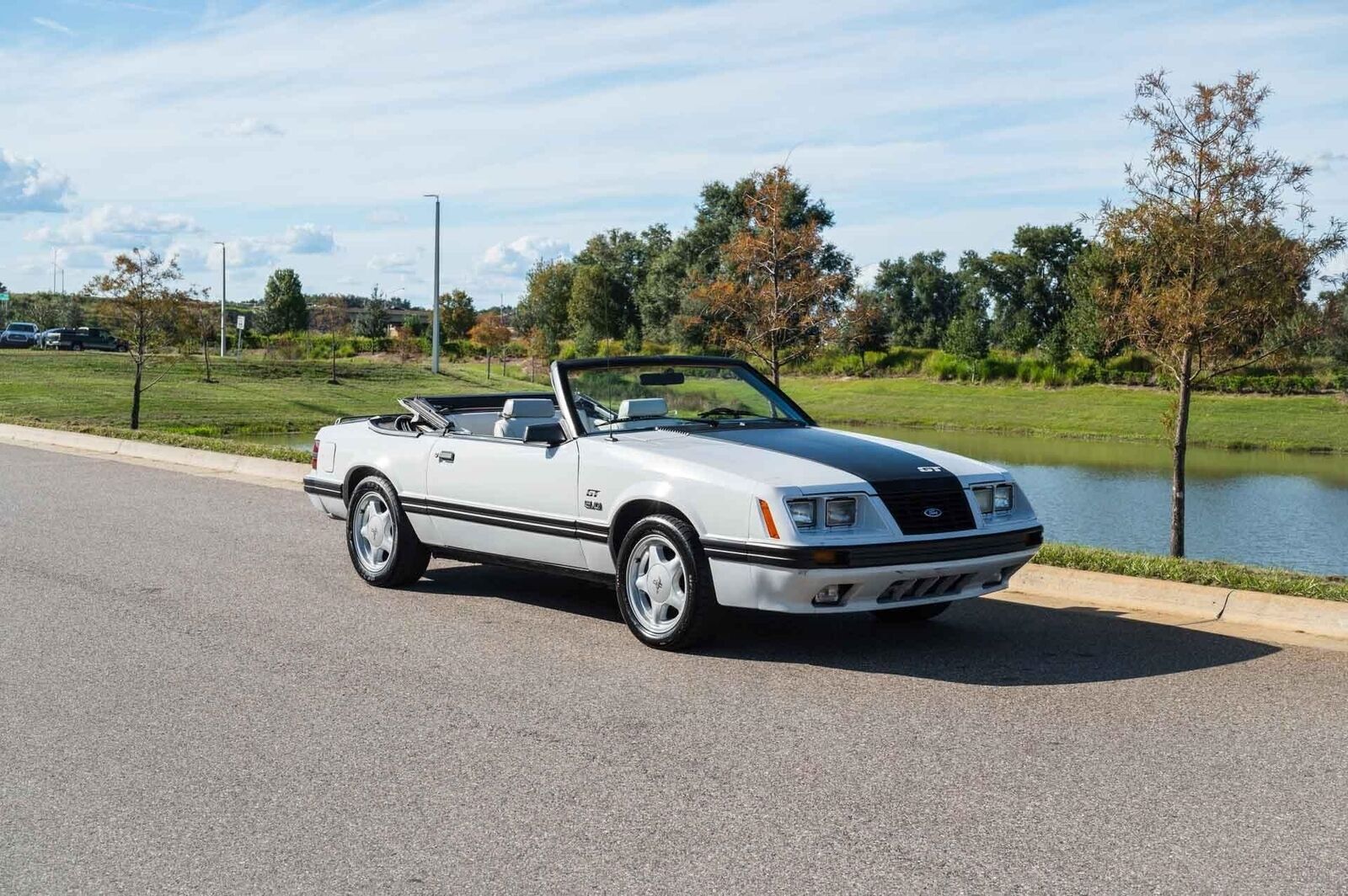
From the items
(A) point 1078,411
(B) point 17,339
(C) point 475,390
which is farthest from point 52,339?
(A) point 1078,411

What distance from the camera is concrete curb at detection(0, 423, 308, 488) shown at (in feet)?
54.6

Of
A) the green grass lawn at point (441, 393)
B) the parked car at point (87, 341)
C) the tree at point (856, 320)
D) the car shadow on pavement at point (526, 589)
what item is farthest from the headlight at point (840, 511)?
the parked car at point (87, 341)

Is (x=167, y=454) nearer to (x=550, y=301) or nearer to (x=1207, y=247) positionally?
(x=1207, y=247)

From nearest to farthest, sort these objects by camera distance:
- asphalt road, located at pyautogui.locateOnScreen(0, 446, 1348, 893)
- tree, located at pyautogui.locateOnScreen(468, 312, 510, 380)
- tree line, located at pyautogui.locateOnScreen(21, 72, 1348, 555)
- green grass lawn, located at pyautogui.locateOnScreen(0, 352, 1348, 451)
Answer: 1. asphalt road, located at pyautogui.locateOnScreen(0, 446, 1348, 893)
2. tree line, located at pyautogui.locateOnScreen(21, 72, 1348, 555)
3. green grass lawn, located at pyautogui.locateOnScreen(0, 352, 1348, 451)
4. tree, located at pyautogui.locateOnScreen(468, 312, 510, 380)

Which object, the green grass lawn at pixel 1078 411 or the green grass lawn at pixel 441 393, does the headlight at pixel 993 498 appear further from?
the green grass lawn at pixel 1078 411

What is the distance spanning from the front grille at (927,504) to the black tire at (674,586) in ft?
3.25

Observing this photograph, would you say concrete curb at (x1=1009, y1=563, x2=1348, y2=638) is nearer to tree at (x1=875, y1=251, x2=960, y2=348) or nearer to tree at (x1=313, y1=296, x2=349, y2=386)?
tree at (x1=313, y1=296, x2=349, y2=386)

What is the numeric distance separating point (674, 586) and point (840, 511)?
3.23 ft

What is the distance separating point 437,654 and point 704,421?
2.20m

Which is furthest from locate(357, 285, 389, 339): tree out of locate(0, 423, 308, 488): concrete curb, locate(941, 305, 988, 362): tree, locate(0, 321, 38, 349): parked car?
locate(0, 423, 308, 488): concrete curb

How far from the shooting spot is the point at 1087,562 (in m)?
9.23

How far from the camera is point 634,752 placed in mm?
5395

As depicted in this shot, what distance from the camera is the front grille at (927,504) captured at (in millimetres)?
6895

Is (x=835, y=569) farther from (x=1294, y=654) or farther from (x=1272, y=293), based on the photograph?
(x=1272, y=293)
